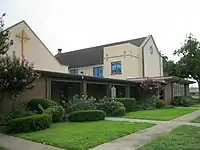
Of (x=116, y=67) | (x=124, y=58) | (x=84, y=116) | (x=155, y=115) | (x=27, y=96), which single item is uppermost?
(x=124, y=58)

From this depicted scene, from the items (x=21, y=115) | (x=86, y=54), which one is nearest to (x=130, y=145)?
(x=21, y=115)

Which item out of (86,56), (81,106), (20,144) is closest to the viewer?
(20,144)

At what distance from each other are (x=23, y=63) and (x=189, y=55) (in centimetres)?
3728

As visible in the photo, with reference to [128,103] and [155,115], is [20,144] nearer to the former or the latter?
[155,115]

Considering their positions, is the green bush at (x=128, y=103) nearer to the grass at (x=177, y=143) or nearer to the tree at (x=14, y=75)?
the tree at (x=14, y=75)

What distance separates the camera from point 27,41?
28.6 meters

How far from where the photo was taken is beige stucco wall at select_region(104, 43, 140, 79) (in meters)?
37.9

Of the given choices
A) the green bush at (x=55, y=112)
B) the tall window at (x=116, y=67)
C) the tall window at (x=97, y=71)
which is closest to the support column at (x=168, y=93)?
the tall window at (x=116, y=67)

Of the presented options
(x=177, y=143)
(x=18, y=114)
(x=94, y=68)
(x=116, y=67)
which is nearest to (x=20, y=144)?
(x=18, y=114)

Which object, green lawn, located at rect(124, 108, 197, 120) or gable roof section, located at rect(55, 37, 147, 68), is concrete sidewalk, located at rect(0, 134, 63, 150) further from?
gable roof section, located at rect(55, 37, 147, 68)

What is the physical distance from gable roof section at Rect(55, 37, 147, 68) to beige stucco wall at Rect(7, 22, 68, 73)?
1066 centimetres

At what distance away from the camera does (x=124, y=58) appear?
38250mm

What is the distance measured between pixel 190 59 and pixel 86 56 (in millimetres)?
17178

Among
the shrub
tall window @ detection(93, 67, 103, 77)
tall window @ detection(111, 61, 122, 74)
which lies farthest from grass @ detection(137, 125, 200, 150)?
tall window @ detection(93, 67, 103, 77)
